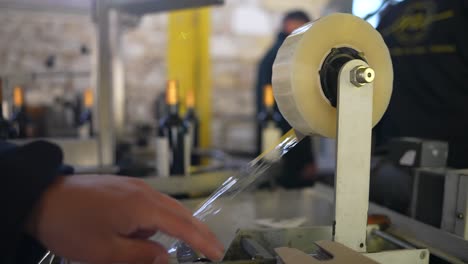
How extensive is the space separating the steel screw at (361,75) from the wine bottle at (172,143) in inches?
27.7

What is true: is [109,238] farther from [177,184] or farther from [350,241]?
[177,184]

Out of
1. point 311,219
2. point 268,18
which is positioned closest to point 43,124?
point 311,219

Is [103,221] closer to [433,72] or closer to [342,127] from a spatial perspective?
[342,127]

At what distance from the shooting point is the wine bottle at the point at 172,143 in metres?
1.10

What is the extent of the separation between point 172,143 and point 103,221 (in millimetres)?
796

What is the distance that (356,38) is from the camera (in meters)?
0.54

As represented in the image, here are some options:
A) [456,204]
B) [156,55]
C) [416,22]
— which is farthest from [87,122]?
[156,55]

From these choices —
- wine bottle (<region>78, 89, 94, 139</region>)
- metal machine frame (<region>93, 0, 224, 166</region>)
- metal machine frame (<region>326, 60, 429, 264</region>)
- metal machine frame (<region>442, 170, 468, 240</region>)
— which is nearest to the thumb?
metal machine frame (<region>326, 60, 429, 264</region>)

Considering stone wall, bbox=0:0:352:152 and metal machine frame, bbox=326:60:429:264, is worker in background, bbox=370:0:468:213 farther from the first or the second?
stone wall, bbox=0:0:352:152

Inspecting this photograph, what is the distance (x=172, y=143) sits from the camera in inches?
46.5

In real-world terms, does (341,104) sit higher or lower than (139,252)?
higher

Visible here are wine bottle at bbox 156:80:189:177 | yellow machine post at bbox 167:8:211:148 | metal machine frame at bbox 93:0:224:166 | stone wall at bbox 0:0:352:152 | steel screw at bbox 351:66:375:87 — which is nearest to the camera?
steel screw at bbox 351:66:375:87

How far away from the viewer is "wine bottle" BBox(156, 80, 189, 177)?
1104 mm

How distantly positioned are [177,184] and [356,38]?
651mm
